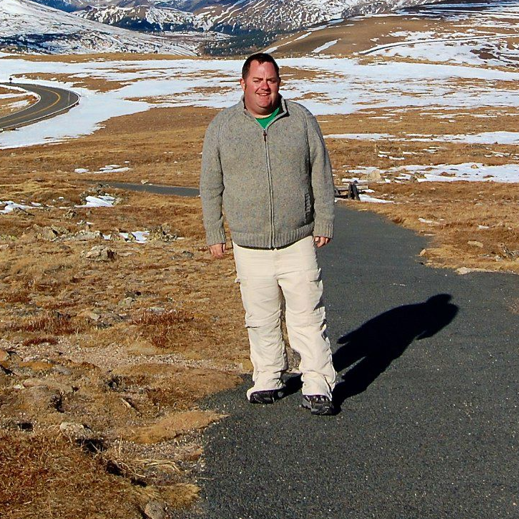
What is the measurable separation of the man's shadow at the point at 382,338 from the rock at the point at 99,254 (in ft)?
20.6

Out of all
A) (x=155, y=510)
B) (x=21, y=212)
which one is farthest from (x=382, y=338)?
(x=21, y=212)

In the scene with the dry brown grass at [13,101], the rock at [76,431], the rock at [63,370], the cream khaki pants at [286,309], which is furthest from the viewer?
the dry brown grass at [13,101]

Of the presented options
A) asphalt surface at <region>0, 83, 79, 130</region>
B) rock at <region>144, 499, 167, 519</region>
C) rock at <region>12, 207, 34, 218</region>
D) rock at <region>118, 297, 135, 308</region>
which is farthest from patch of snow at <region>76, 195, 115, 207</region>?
asphalt surface at <region>0, 83, 79, 130</region>

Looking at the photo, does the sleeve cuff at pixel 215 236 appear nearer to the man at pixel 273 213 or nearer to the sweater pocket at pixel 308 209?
the man at pixel 273 213

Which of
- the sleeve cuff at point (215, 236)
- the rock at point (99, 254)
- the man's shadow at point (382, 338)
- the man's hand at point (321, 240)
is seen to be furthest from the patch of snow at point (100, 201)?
the man's hand at point (321, 240)

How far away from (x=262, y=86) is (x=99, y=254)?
9.13 meters

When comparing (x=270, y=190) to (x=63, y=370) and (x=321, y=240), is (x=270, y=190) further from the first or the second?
(x=63, y=370)

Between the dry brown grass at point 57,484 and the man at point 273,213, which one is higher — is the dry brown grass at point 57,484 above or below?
below

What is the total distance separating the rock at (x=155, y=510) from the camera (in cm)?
420

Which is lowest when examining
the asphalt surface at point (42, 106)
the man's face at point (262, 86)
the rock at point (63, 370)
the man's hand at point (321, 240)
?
the asphalt surface at point (42, 106)

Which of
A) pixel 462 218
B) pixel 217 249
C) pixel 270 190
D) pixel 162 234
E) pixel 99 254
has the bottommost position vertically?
pixel 462 218

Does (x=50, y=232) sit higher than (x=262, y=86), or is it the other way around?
(x=262, y=86)

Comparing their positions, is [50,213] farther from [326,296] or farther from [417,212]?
[326,296]

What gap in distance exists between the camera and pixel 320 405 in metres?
5.85
